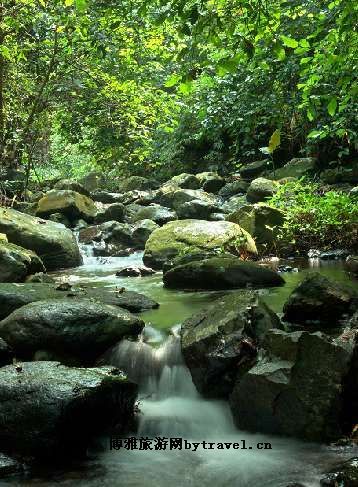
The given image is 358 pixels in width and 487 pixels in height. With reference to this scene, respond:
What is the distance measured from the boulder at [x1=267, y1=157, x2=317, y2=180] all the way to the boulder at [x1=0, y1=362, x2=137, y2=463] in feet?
37.8

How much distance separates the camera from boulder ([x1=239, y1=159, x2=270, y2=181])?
16328 mm

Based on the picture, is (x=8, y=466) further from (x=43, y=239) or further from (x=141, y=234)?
(x=141, y=234)

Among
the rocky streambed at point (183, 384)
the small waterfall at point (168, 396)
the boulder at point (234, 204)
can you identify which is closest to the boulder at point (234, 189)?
the boulder at point (234, 204)

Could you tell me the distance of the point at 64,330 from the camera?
4.60 metres

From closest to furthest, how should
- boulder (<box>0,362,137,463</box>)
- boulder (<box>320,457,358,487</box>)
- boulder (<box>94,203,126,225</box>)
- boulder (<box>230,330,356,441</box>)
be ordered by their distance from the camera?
boulder (<box>320,457,358,487</box>)
boulder (<box>0,362,137,463</box>)
boulder (<box>230,330,356,441</box>)
boulder (<box>94,203,126,225</box>)

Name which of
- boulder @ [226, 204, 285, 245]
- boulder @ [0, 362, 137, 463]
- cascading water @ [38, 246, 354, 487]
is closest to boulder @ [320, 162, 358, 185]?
boulder @ [226, 204, 285, 245]

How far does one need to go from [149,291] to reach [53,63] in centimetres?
532

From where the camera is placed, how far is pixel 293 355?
3.71m

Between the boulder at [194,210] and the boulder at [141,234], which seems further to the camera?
the boulder at [194,210]

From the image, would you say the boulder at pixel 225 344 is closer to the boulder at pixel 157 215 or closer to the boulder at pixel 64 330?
the boulder at pixel 64 330

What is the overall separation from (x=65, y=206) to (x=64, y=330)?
30.2 ft

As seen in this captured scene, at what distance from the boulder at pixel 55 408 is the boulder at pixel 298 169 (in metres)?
11.5

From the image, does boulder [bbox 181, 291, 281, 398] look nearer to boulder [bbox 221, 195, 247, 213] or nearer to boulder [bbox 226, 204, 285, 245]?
boulder [bbox 226, 204, 285, 245]

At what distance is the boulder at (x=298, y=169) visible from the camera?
46.5 ft
